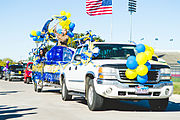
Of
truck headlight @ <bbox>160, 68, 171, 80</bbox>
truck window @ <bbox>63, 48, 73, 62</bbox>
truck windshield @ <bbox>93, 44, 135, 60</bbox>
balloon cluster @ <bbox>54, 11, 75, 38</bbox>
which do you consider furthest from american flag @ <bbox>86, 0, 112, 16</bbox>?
truck headlight @ <bbox>160, 68, 171, 80</bbox>

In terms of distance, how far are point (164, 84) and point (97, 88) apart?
77.0 inches

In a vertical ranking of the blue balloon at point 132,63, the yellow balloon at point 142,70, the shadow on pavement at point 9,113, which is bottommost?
the shadow on pavement at point 9,113

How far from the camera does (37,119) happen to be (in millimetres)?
8336

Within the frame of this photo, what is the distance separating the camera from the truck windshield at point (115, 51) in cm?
1077

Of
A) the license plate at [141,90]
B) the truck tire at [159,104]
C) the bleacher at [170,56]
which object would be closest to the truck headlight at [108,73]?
the license plate at [141,90]

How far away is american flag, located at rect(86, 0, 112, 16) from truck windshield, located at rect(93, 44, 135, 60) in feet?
65.1

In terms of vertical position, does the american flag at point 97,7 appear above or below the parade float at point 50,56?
above

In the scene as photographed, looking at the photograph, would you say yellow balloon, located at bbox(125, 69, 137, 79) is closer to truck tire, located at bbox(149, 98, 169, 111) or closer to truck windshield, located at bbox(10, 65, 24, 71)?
truck tire, located at bbox(149, 98, 169, 111)

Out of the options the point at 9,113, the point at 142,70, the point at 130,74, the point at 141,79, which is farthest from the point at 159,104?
the point at 9,113

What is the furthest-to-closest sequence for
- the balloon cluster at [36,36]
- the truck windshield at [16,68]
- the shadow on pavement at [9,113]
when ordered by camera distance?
1. the truck windshield at [16,68]
2. the balloon cluster at [36,36]
3. the shadow on pavement at [9,113]

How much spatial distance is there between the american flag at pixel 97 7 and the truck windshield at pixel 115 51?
65.1ft

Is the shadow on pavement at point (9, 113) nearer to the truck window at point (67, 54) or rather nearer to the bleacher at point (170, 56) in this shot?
the truck window at point (67, 54)

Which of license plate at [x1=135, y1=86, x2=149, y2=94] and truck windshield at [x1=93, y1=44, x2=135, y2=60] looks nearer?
license plate at [x1=135, y1=86, x2=149, y2=94]

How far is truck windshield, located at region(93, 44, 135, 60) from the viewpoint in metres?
10.8
